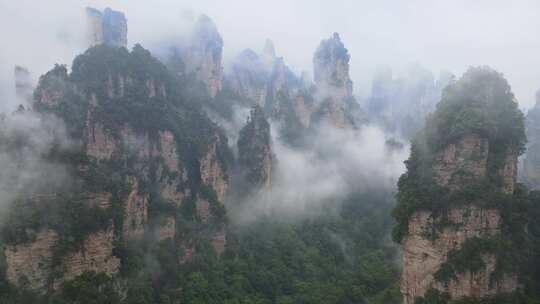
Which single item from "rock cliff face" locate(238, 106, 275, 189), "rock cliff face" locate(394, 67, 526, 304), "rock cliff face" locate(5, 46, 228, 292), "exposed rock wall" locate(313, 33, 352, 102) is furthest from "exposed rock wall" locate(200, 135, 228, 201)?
"exposed rock wall" locate(313, 33, 352, 102)

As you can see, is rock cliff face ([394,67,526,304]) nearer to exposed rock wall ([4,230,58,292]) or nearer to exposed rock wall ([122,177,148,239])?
exposed rock wall ([122,177,148,239])

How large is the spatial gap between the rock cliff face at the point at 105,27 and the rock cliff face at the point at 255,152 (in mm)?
18243

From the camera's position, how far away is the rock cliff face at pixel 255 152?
195ft

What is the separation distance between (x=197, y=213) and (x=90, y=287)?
1966cm

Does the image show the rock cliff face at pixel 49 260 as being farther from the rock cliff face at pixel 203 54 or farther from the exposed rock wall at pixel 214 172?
the rock cliff face at pixel 203 54

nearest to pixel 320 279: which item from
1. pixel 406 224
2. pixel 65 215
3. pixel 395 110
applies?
pixel 406 224

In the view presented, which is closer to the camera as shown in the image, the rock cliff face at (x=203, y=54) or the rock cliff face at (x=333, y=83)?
the rock cliff face at (x=203, y=54)

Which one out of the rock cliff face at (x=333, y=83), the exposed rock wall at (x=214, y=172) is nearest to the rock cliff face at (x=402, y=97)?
the rock cliff face at (x=333, y=83)

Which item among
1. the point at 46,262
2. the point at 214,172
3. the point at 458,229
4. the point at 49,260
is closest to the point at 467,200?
the point at 458,229

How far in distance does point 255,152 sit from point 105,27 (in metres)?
22.7

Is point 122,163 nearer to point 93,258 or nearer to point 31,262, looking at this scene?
point 93,258

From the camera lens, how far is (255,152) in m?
59.8

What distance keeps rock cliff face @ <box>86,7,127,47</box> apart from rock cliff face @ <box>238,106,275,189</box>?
18.2m

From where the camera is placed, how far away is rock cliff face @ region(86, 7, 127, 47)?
57625 mm
